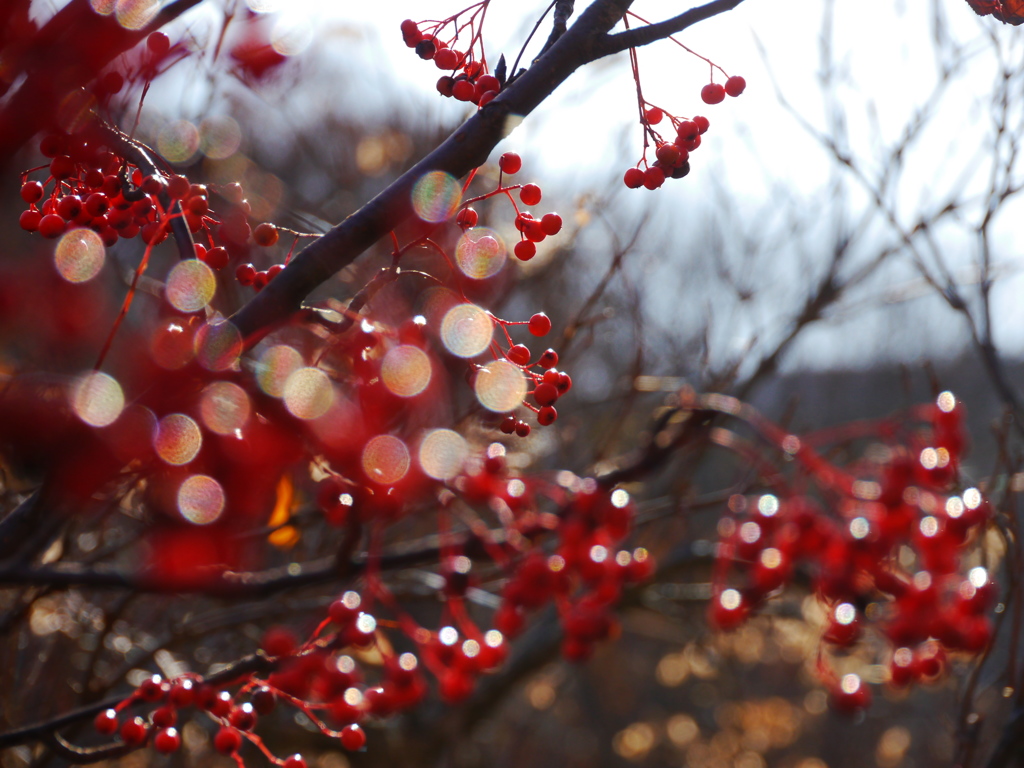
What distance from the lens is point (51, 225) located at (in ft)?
3.90

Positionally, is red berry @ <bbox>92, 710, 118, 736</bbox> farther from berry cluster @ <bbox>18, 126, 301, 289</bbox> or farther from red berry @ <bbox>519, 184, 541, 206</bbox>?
red berry @ <bbox>519, 184, 541, 206</bbox>

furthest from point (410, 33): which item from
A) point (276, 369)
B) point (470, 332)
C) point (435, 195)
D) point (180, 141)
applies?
point (180, 141)

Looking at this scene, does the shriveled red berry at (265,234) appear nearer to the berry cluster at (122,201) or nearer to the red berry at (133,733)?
the berry cluster at (122,201)

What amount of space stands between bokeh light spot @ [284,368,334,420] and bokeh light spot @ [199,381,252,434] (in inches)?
2.3

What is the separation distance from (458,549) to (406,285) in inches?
54.9

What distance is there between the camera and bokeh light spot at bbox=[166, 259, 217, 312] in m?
1.07

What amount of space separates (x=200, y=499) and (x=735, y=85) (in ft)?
3.98

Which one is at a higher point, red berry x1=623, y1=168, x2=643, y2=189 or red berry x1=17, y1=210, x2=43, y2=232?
red berry x1=623, y1=168, x2=643, y2=189

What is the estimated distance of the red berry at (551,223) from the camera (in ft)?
4.17

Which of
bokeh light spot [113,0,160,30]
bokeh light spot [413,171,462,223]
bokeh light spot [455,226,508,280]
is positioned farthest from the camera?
bokeh light spot [455,226,508,280]

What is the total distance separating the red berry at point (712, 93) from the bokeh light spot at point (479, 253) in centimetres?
55

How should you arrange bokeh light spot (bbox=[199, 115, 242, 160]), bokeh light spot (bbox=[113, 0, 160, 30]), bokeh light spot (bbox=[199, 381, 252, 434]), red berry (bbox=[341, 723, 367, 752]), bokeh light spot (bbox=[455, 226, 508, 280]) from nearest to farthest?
bokeh light spot (bbox=[113, 0, 160, 30])
bokeh light spot (bbox=[199, 381, 252, 434])
red berry (bbox=[341, 723, 367, 752])
bokeh light spot (bbox=[455, 226, 508, 280])
bokeh light spot (bbox=[199, 115, 242, 160])

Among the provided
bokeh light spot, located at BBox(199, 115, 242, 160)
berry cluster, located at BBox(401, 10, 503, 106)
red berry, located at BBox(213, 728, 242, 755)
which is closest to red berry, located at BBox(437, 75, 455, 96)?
berry cluster, located at BBox(401, 10, 503, 106)

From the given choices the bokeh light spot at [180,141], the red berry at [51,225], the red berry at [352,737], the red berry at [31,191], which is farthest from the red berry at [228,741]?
the bokeh light spot at [180,141]
